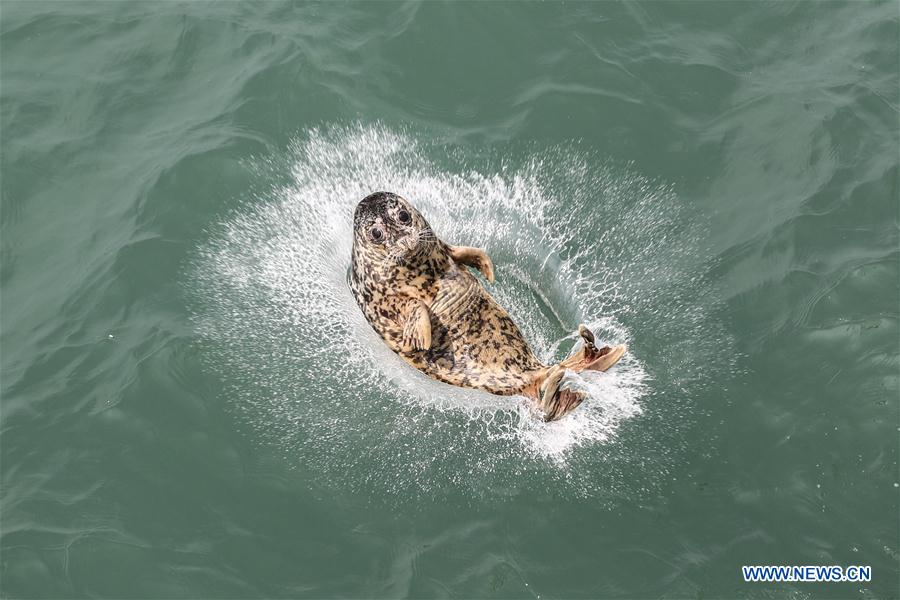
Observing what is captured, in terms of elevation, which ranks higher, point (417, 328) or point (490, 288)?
point (490, 288)

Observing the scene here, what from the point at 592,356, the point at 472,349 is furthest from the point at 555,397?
the point at 472,349

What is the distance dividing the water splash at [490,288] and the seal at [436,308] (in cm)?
57

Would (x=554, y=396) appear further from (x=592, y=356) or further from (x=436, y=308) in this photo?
(x=436, y=308)

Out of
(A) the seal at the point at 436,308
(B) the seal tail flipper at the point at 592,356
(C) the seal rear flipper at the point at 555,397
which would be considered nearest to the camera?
(B) the seal tail flipper at the point at 592,356

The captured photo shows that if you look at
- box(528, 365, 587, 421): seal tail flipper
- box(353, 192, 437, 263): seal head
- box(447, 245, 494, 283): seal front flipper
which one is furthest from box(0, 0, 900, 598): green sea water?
box(353, 192, 437, 263): seal head

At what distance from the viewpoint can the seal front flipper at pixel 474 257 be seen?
1118 cm

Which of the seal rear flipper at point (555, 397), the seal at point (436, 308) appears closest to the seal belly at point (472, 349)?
the seal at point (436, 308)

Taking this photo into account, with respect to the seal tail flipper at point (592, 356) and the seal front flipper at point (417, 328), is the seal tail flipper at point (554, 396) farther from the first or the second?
the seal front flipper at point (417, 328)

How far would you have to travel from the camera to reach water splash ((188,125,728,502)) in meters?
10.8

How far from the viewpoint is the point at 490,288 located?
39.6 ft

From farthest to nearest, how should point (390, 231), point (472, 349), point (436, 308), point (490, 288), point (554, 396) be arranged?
point (490, 288)
point (390, 231)
point (436, 308)
point (472, 349)
point (554, 396)

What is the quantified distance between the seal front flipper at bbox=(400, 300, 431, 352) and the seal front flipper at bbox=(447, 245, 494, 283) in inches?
34.3

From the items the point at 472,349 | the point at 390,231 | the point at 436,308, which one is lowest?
the point at 472,349

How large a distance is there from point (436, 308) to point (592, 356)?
200 centimetres
